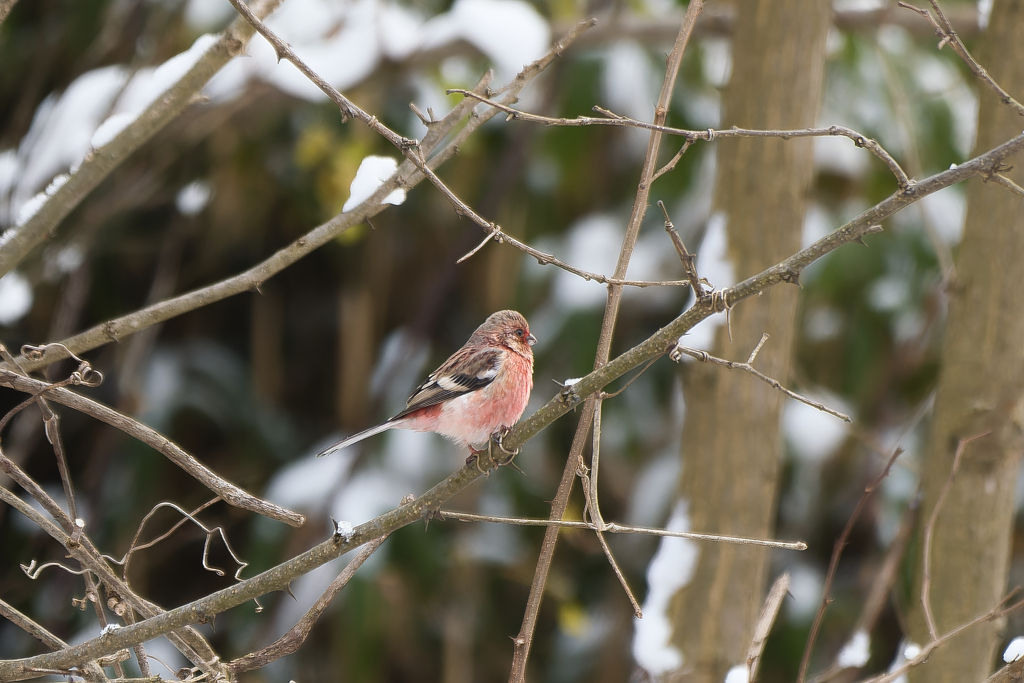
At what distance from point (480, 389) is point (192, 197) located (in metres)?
2.45

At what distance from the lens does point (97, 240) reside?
464 centimetres

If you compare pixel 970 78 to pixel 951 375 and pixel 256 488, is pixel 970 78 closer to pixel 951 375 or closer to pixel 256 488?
pixel 951 375

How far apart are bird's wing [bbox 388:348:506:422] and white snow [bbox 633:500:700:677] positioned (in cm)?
89

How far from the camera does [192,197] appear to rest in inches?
183

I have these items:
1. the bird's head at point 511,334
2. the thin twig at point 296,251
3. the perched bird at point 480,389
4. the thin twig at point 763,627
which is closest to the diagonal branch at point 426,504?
the thin twig at point 296,251

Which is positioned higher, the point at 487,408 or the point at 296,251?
the point at 296,251

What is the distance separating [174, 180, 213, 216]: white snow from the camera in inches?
181

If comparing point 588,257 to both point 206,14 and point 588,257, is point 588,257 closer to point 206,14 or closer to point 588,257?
point 588,257

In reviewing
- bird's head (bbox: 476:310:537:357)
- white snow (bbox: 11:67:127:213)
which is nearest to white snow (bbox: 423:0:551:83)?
bird's head (bbox: 476:310:537:357)

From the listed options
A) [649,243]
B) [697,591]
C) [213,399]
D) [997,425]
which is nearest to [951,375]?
[997,425]

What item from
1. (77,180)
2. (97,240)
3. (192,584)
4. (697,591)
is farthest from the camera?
(192,584)

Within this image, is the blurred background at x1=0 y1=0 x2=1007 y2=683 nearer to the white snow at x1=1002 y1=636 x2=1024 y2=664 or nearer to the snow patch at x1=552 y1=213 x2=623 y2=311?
the snow patch at x1=552 y1=213 x2=623 y2=311

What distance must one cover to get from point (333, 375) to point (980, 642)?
452cm

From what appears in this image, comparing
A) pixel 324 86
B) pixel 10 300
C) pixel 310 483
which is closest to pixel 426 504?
pixel 324 86
